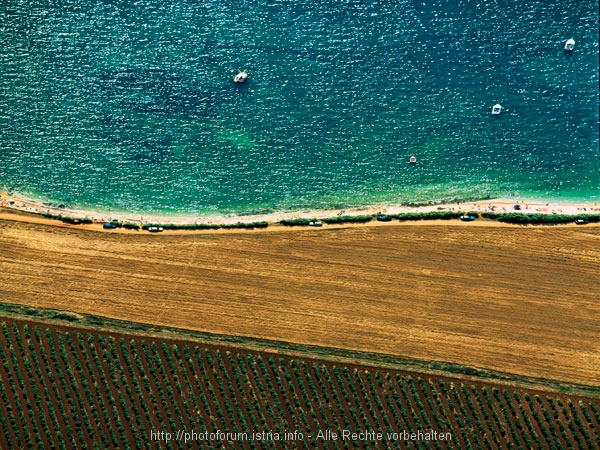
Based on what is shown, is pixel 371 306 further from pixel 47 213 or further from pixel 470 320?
pixel 47 213

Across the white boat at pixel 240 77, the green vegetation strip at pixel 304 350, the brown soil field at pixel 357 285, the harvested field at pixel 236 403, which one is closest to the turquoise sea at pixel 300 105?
the white boat at pixel 240 77

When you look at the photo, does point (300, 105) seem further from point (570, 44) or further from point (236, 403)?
point (236, 403)

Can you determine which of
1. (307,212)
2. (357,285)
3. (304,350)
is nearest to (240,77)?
(307,212)

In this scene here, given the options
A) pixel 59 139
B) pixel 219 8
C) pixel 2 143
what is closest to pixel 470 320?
pixel 219 8

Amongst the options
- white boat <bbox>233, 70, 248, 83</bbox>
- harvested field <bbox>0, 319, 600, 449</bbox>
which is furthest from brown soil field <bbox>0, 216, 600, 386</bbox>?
white boat <bbox>233, 70, 248, 83</bbox>

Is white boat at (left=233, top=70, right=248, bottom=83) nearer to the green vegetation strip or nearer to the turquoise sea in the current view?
the turquoise sea

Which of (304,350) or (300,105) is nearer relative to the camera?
(304,350)

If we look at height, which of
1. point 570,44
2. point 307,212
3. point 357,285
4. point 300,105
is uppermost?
point 570,44
